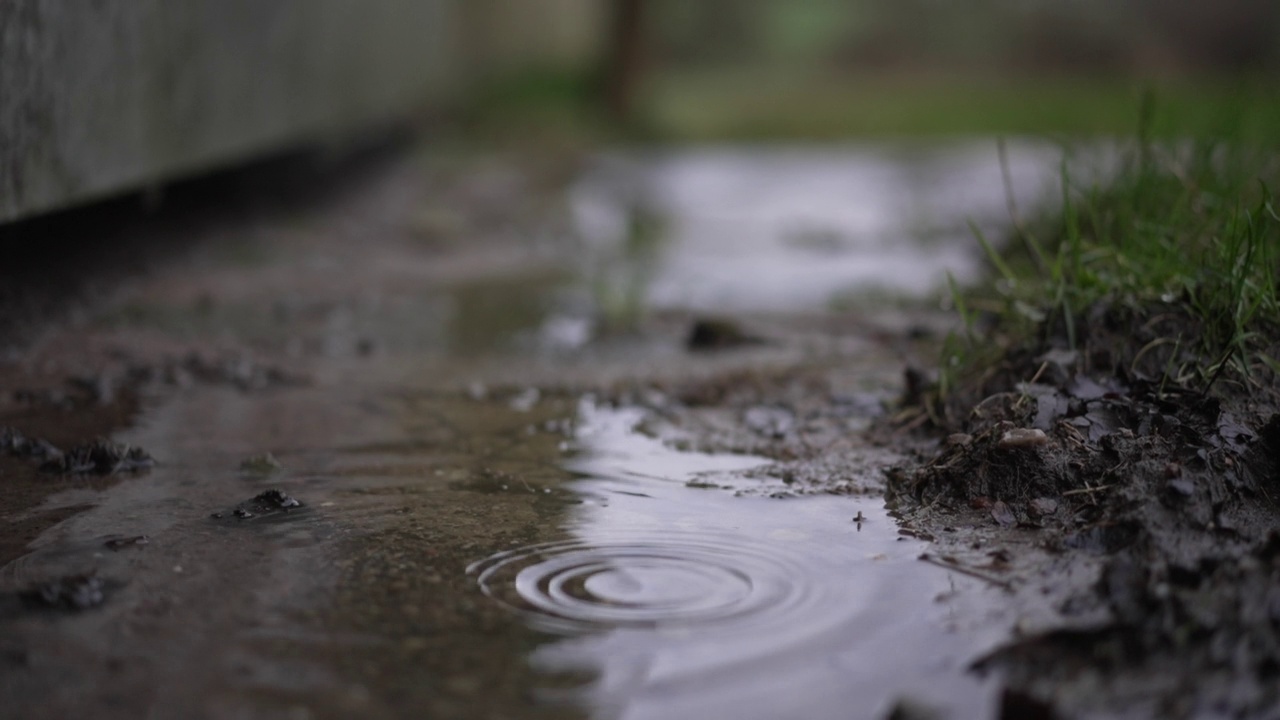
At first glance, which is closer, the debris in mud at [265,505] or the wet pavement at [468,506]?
the wet pavement at [468,506]

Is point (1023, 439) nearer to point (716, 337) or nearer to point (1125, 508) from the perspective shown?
point (1125, 508)

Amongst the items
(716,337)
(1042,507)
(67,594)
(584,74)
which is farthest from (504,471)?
(584,74)

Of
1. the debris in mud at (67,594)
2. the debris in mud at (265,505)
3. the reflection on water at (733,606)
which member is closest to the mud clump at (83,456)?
the debris in mud at (265,505)

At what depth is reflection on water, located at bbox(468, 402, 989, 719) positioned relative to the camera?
64.1 inches

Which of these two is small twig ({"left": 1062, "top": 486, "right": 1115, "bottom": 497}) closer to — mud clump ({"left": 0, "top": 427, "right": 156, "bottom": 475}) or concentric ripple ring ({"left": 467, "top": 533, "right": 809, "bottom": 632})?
concentric ripple ring ({"left": 467, "top": 533, "right": 809, "bottom": 632})

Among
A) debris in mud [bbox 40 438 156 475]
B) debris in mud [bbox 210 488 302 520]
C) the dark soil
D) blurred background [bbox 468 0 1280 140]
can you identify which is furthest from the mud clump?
blurred background [bbox 468 0 1280 140]

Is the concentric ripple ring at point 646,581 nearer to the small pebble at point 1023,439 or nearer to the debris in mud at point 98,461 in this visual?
the small pebble at point 1023,439

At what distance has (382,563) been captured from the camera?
2051 mm

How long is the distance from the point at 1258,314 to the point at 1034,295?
1.81 feet

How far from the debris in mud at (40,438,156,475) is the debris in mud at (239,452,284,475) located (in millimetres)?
196

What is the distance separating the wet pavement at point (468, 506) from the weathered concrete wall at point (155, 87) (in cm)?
49

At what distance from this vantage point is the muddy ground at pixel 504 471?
5.37 feet

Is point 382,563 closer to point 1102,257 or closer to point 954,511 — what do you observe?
point 954,511

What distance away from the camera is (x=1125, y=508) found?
2062 millimetres
